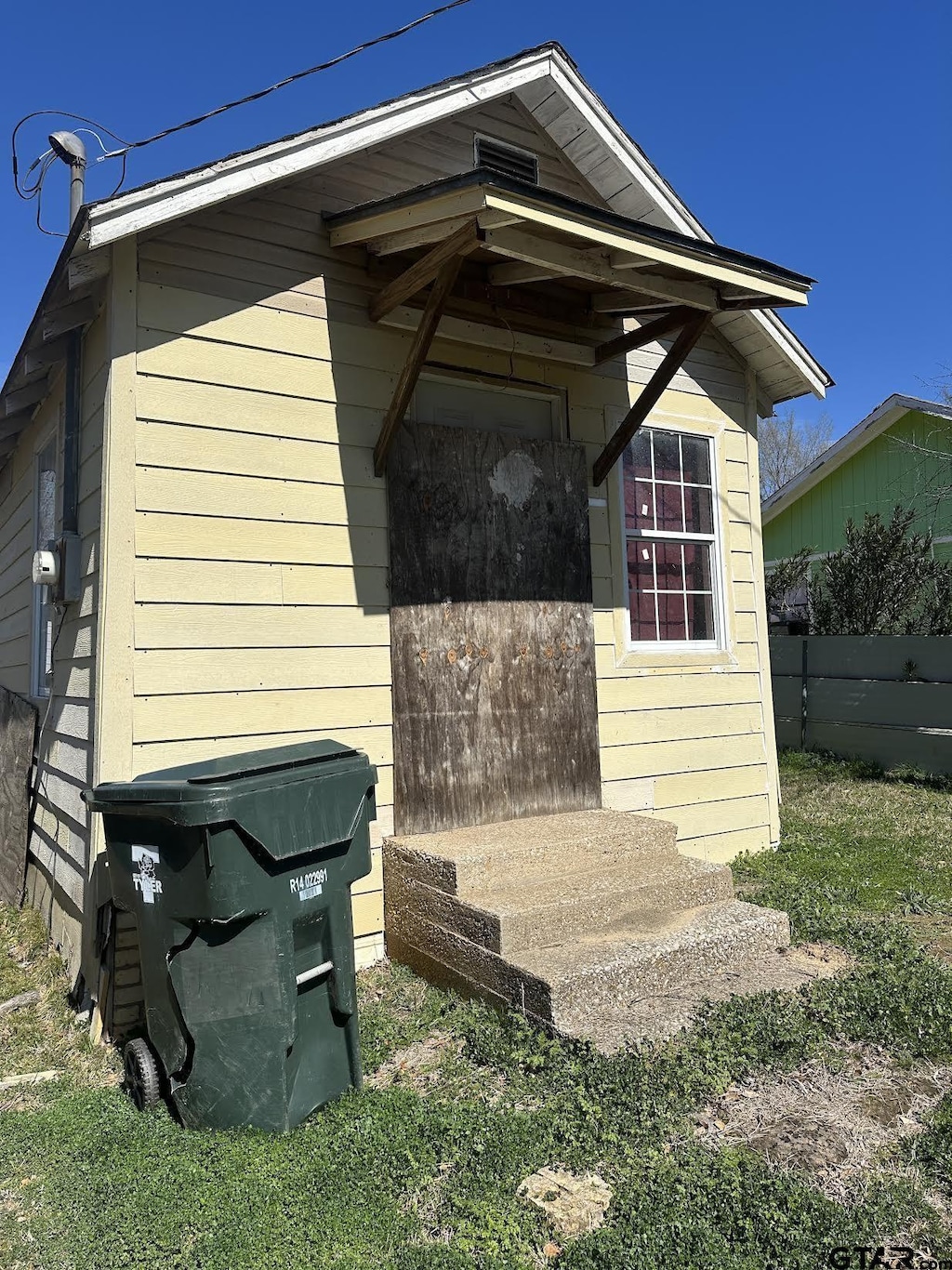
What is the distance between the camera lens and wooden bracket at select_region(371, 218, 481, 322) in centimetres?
439

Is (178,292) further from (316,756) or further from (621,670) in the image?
(621,670)

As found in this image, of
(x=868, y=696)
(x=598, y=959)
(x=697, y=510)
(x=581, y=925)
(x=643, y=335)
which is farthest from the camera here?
(x=868, y=696)

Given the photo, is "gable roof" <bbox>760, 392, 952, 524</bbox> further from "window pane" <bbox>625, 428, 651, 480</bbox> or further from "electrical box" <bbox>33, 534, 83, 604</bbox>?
"electrical box" <bbox>33, 534, 83, 604</bbox>

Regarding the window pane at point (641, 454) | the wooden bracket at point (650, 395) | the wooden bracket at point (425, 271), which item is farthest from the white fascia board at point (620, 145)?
the wooden bracket at point (425, 271)

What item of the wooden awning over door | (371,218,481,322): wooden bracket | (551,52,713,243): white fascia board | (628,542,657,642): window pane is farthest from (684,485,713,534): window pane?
(371,218,481,322): wooden bracket

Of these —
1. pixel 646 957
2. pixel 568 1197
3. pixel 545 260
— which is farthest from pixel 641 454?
pixel 568 1197

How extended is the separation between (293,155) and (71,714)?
3282 mm

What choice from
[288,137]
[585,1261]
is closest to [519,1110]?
[585,1261]

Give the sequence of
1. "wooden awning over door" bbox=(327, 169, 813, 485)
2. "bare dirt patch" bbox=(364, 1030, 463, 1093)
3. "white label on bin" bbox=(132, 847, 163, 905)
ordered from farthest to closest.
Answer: "wooden awning over door" bbox=(327, 169, 813, 485) < "bare dirt patch" bbox=(364, 1030, 463, 1093) < "white label on bin" bbox=(132, 847, 163, 905)

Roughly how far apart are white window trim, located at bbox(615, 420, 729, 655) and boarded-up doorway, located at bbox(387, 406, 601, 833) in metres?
0.46

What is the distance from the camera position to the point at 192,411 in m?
4.64

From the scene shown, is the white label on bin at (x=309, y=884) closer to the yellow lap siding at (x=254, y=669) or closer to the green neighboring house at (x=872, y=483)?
the yellow lap siding at (x=254, y=669)

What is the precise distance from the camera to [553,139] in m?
6.20

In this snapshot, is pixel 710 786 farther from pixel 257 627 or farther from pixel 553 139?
pixel 553 139
